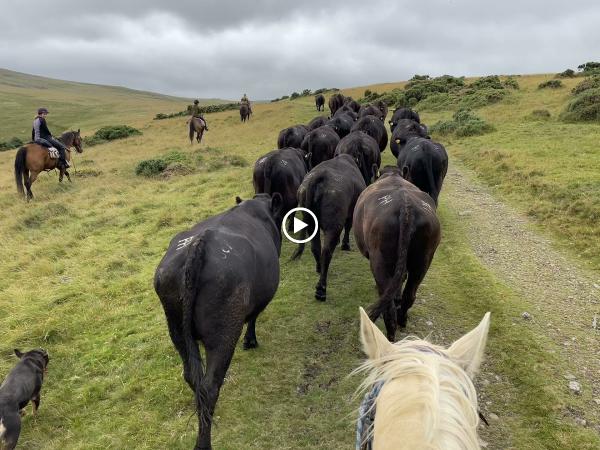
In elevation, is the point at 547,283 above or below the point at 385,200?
below

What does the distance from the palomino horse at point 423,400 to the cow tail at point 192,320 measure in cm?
207

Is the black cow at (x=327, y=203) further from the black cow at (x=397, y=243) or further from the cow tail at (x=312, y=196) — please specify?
the black cow at (x=397, y=243)

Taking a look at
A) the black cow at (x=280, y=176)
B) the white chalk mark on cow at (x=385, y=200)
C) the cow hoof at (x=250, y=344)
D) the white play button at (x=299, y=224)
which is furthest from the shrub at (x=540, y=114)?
the cow hoof at (x=250, y=344)

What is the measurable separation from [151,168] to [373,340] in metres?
17.1

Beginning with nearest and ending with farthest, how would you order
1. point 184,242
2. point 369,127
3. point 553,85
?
point 184,242
point 369,127
point 553,85

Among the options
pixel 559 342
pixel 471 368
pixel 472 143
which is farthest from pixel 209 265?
pixel 472 143

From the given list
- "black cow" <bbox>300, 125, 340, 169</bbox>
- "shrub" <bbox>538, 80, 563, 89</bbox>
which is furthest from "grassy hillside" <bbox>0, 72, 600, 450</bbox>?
"shrub" <bbox>538, 80, 563, 89</bbox>

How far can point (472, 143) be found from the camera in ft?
57.9

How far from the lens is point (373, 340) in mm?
1680

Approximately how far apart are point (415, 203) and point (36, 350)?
191 inches

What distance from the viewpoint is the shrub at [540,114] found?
20734 millimetres

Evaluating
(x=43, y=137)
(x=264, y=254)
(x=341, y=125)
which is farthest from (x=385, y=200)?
(x=43, y=137)

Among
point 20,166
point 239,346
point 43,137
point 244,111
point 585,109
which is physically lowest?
point 239,346

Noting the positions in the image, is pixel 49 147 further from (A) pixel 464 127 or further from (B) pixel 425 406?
(A) pixel 464 127
